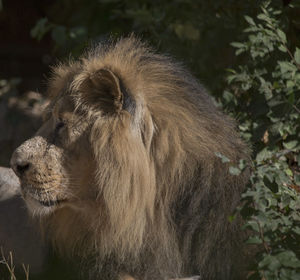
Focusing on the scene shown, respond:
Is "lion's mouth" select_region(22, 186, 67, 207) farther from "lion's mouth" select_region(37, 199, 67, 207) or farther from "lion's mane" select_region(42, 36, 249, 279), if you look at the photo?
"lion's mane" select_region(42, 36, 249, 279)

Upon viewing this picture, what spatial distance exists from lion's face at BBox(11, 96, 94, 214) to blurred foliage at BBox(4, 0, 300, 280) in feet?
2.21

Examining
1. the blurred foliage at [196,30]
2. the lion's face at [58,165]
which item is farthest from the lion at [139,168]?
the blurred foliage at [196,30]

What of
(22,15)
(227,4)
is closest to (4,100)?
(227,4)

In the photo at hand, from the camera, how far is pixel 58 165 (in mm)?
3088

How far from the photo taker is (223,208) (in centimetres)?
319

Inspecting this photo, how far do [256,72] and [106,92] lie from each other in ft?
3.43

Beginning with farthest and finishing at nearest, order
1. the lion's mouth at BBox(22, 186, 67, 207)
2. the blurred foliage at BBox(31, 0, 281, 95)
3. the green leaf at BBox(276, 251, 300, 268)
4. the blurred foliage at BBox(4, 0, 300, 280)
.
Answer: the blurred foliage at BBox(31, 0, 281, 95) < the lion's mouth at BBox(22, 186, 67, 207) < the blurred foliage at BBox(4, 0, 300, 280) < the green leaf at BBox(276, 251, 300, 268)

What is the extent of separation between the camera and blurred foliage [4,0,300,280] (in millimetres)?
2818

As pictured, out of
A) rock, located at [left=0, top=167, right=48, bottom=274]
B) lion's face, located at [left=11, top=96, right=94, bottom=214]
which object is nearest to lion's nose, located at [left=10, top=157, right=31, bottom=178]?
lion's face, located at [left=11, top=96, right=94, bottom=214]

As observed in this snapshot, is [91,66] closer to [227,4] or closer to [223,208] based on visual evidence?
[223,208]

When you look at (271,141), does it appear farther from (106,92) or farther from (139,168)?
(106,92)

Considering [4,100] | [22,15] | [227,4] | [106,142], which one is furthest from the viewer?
[22,15]

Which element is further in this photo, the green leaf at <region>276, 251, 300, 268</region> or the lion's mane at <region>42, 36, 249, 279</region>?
the lion's mane at <region>42, 36, 249, 279</region>

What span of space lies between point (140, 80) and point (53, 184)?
0.57 metres
